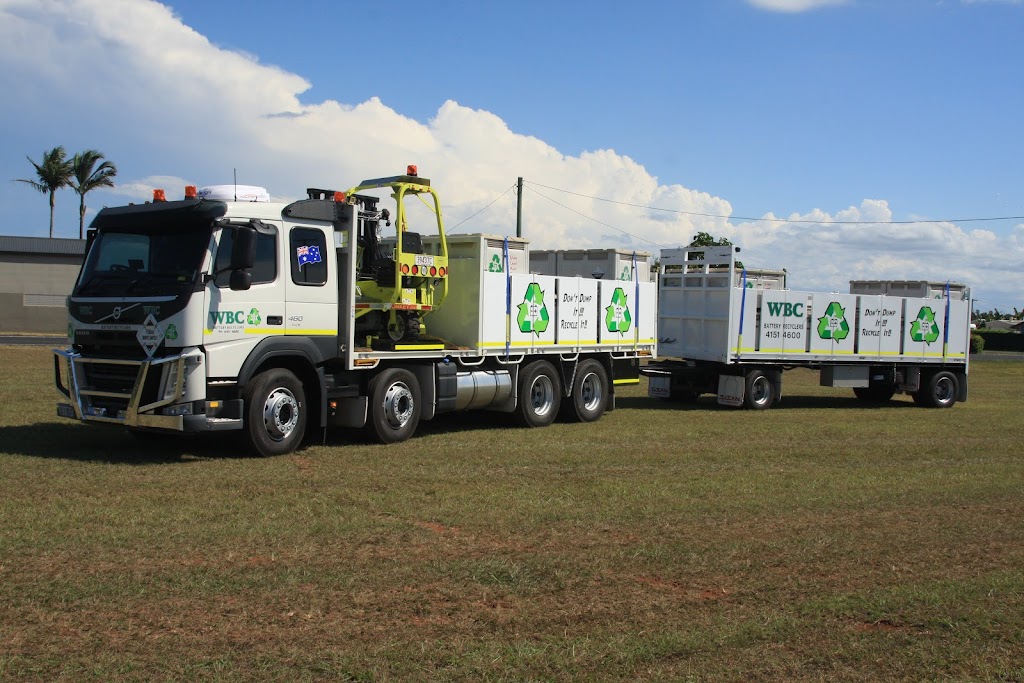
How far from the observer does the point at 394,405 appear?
42.8 ft

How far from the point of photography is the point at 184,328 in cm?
1051

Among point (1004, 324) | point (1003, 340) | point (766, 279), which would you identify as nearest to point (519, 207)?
point (766, 279)

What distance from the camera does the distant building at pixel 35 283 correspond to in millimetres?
51594

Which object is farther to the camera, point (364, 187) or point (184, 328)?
point (364, 187)

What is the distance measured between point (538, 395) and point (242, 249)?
21.0ft

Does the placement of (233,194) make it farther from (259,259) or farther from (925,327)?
(925,327)

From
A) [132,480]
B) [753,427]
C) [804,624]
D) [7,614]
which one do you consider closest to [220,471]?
[132,480]

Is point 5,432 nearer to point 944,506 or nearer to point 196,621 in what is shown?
point 196,621

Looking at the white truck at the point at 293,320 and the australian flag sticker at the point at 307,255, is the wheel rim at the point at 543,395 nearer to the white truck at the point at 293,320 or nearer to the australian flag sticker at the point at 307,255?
the white truck at the point at 293,320

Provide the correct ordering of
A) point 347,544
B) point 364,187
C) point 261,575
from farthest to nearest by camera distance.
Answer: point 364,187
point 347,544
point 261,575

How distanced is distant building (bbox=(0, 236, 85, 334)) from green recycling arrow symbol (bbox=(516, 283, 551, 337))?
140 feet

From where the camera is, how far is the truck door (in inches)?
422

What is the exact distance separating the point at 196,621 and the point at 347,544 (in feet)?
6.41

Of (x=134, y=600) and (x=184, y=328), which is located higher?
(x=184, y=328)
